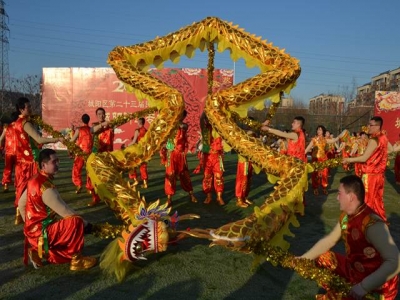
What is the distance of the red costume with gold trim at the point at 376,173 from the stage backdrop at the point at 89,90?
39.8 ft

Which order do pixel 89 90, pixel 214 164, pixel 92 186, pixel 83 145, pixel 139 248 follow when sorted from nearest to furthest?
pixel 139 248 < pixel 92 186 < pixel 214 164 < pixel 83 145 < pixel 89 90

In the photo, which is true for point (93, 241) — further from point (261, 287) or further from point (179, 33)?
point (179, 33)

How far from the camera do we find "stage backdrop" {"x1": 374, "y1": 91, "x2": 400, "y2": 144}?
18188 mm

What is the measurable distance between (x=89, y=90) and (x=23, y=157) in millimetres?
12447

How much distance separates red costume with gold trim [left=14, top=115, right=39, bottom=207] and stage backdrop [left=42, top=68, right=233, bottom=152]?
37.8 ft

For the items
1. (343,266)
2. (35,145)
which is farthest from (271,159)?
(35,145)

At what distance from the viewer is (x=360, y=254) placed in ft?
7.66

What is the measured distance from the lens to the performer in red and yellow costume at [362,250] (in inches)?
83.5

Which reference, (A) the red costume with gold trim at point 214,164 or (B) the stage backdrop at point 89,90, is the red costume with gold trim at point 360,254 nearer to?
(A) the red costume with gold trim at point 214,164

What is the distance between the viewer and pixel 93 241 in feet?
14.9

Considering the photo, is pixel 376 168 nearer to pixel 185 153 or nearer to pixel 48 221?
pixel 185 153

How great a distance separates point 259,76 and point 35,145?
3.57 m

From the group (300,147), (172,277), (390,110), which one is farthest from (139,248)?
(390,110)

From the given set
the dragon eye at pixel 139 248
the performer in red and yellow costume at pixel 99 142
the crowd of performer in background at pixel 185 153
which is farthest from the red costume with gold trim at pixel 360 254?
the performer in red and yellow costume at pixel 99 142
